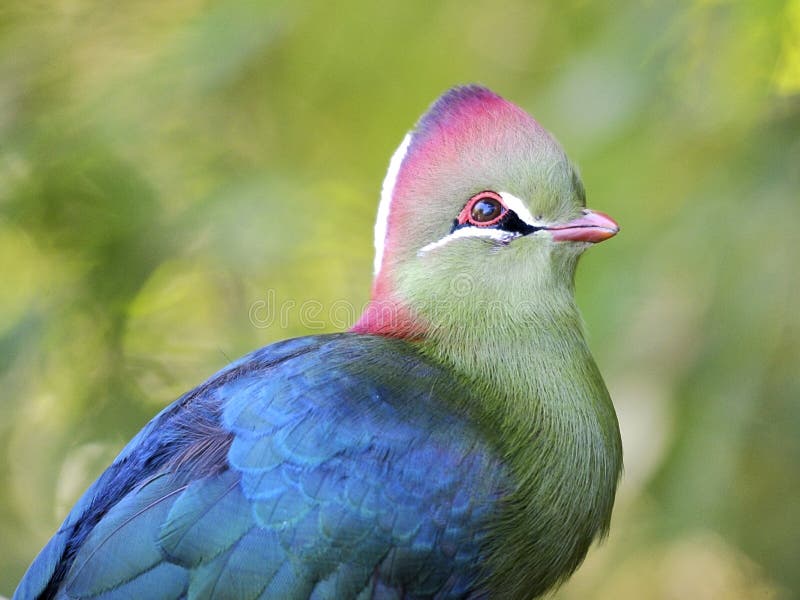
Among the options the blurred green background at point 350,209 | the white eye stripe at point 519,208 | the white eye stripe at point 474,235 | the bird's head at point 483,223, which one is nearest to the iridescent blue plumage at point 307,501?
the bird's head at point 483,223

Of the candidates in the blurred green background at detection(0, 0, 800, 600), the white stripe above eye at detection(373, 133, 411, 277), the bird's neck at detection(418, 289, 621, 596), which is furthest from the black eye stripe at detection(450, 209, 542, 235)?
the blurred green background at detection(0, 0, 800, 600)

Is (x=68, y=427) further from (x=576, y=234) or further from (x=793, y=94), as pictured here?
(x=793, y=94)

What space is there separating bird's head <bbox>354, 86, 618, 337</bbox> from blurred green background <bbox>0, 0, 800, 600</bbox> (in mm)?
680

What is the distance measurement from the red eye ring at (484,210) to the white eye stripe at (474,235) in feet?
0.05

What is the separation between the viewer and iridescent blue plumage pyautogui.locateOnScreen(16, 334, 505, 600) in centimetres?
218

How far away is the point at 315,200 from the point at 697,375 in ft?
5.09

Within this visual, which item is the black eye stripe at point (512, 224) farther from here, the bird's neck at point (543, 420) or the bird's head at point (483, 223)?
the bird's neck at point (543, 420)

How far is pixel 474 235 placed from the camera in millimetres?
2582

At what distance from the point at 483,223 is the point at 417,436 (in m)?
0.60

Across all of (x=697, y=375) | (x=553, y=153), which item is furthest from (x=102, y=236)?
(x=697, y=375)

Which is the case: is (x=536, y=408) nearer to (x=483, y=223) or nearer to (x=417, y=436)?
(x=417, y=436)

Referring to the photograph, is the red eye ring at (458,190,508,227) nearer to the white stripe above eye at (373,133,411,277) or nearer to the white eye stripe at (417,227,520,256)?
the white eye stripe at (417,227,520,256)

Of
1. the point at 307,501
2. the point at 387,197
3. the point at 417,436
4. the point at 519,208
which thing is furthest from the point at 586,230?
the point at 307,501

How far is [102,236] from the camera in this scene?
3779 millimetres
